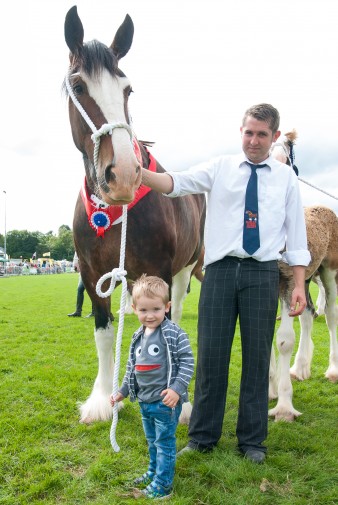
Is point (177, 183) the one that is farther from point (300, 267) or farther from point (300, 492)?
point (300, 492)

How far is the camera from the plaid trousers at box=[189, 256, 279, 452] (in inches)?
124

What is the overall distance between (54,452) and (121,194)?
2056 mm

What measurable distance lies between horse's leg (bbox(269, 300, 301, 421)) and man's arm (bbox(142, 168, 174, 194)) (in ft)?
5.71

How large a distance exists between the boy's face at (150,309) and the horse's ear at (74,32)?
5.89 ft

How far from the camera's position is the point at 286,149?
4.73m

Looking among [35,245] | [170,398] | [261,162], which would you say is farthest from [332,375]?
[35,245]

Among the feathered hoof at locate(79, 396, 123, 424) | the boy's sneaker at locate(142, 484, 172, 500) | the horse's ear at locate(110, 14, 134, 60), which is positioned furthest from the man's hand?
the horse's ear at locate(110, 14, 134, 60)

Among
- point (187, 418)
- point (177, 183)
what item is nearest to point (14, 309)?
point (187, 418)

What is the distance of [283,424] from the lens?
3791 mm

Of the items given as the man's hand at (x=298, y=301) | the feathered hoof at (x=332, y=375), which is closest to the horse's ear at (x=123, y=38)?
the man's hand at (x=298, y=301)

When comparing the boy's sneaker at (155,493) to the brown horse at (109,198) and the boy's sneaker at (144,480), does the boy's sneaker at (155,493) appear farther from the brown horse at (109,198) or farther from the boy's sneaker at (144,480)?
the brown horse at (109,198)

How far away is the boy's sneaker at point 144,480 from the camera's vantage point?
2742 millimetres

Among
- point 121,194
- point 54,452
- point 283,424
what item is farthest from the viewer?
point 283,424

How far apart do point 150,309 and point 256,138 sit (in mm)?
1468
